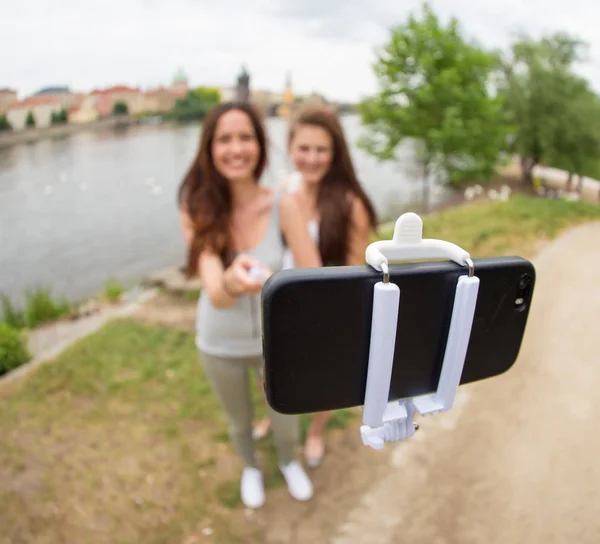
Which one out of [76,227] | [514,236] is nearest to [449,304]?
[514,236]

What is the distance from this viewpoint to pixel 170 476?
2158mm

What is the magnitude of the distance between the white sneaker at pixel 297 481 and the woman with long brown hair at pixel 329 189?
37.1 inches

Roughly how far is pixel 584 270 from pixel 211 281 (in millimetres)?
4318

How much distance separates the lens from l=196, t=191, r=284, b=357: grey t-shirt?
1.48 metres

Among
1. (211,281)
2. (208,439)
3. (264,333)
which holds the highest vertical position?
(264,333)

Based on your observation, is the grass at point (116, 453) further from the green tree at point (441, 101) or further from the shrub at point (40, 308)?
the green tree at point (441, 101)

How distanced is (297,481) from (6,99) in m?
3.91

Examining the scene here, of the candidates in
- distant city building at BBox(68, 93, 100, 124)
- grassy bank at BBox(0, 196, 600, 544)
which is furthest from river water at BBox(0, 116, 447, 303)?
grassy bank at BBox(0, 196, 600, 544)

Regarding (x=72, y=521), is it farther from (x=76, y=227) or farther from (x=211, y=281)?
(x=76, y=227)

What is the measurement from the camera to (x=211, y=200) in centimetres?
148

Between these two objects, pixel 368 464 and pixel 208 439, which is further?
pixel 208 439

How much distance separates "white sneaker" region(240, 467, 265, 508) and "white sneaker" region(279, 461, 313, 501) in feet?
0.38

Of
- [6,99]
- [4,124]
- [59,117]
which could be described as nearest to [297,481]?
[6,99]

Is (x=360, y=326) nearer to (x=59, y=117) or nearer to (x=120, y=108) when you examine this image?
(x=59, y=117)
